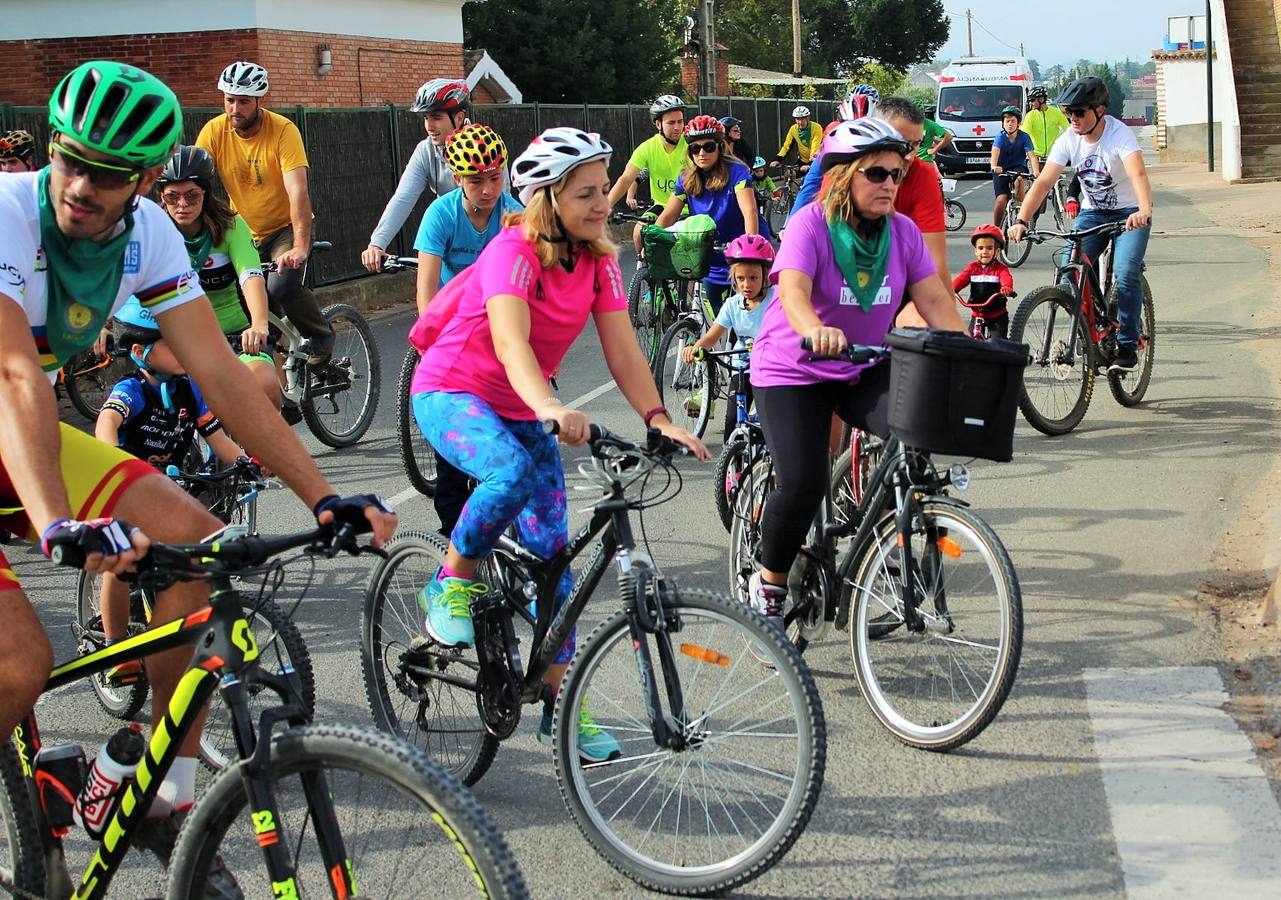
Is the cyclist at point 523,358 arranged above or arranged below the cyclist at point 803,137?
below

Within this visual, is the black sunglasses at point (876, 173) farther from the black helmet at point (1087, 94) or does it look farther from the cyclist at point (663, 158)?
the cyclist at point (663, 158)

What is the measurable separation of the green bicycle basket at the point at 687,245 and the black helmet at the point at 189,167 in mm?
3429

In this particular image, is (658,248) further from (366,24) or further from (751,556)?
(366,24)

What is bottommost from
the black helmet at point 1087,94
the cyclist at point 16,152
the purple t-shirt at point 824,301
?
the purple t-shirt at point 824,301

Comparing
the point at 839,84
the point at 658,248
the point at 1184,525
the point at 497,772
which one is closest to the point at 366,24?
the point at 658,248

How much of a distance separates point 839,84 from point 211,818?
219 ft

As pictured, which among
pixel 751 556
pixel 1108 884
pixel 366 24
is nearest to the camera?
pixel 1108 884

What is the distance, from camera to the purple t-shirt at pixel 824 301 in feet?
17.3

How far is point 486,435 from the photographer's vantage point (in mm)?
4406

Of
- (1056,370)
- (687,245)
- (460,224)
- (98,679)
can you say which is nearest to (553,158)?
(98,679)

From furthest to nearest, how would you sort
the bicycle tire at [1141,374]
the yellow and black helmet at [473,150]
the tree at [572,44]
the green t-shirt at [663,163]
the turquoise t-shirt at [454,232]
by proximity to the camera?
1. the tree at [572,44]
2. the green t-shirt at [663,163]
3. the bicycle tire at [1141,374]
4. the turquoise t-shirt at [454,232]
5. the yellow and black helmet at [473,150]

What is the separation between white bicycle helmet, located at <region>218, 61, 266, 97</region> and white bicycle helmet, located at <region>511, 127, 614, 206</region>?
5086 millimetres

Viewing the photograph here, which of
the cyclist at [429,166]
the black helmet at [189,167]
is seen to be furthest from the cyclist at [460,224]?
the cyclist at [429,166]

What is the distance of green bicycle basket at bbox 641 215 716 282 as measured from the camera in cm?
981
